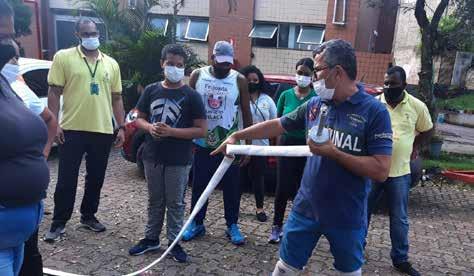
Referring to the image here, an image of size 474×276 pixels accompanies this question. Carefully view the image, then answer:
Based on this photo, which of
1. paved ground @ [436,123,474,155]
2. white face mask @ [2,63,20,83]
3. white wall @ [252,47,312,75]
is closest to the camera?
white face mask @ [2,63,20,83]

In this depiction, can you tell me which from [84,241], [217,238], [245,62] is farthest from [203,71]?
[245,62]

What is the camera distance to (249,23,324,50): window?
15.3 meters

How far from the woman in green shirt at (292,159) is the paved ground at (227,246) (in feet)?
1.27

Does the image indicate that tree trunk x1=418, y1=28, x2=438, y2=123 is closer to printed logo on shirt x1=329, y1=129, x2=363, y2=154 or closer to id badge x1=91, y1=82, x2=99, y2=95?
id badge x1=91, y1=82, x2=99, y2=95

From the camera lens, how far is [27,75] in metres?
6.95

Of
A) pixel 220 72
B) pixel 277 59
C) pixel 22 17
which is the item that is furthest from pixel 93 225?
pixel 277 59

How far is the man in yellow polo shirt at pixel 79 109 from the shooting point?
421cm

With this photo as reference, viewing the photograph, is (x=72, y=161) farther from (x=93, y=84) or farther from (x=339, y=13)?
(x=339, y=13)

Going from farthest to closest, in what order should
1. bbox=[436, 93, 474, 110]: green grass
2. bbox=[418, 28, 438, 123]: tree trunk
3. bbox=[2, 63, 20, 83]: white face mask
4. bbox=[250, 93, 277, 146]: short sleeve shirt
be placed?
bbox=[436, 93, 474, 110]: green grass
bbox=[418, 28, 438, 123]: tree trunk
bbox=[250, 93, 277, 146]: short sleeve shirt
bbox=[2, 63, 20, 83]: white face mask

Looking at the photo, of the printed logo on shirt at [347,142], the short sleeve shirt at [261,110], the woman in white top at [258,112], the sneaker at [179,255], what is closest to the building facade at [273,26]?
the woman in white top at [258,112]

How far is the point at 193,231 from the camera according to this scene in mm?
4539

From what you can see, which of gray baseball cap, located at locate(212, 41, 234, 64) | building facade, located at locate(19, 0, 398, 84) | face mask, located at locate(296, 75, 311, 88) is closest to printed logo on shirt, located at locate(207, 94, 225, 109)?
gray baseball cap, located at locate(212, 41, 234, 64)

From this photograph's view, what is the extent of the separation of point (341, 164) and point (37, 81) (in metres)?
6.10

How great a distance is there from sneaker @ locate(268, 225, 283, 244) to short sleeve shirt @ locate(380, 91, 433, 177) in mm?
1267
